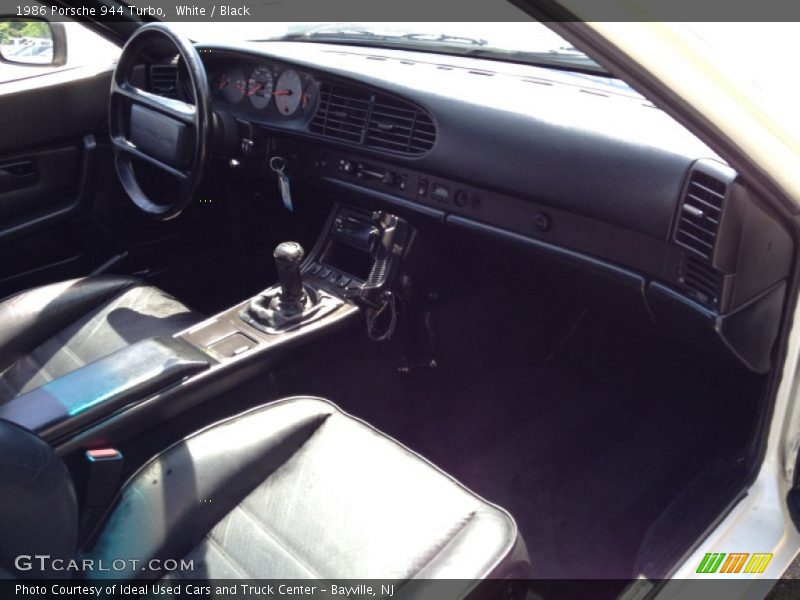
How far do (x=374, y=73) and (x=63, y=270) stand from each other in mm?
1235

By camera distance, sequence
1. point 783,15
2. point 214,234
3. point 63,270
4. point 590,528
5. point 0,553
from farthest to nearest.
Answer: point 214,234, point 63,270, point 590,528, point 783,15, point 0,553

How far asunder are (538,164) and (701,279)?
429 mm

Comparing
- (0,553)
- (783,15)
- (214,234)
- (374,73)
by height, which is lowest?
(214,234)

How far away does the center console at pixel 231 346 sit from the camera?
1.55 m

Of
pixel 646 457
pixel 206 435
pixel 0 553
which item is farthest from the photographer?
pixel 646 457

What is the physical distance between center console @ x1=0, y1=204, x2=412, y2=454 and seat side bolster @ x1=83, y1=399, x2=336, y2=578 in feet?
0.68

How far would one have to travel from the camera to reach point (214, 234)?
2.78m

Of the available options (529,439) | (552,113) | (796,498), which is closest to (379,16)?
(552,113)

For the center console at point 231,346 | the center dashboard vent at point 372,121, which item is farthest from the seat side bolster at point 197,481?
the center dashboard vent at point 372,121

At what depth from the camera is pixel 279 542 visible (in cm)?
134

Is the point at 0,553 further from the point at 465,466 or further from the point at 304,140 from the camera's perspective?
the point at 304,140

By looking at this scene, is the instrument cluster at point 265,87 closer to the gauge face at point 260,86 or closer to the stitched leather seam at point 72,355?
the gauge face at point 260,86

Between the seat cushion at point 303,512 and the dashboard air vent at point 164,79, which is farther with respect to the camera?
the dashboard air vent at point 164,79

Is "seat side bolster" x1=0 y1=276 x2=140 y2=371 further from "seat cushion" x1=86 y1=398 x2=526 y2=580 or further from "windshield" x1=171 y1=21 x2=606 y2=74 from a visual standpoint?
"windshield" x1=171 y1=21 x2=606 y2=74
